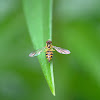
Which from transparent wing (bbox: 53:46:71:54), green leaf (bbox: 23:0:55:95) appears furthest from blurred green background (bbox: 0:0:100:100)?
green leaf (bbox: 23:0:55:95)

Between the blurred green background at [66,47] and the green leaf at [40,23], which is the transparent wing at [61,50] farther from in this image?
the green leaf at [40,23]

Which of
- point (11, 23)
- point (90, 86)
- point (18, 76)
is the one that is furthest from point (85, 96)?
point (11, 23)

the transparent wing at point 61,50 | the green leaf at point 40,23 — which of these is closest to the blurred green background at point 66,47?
the transparent wing at point 61,50

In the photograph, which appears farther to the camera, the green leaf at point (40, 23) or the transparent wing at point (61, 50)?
the transparent wing at point (61, 50)

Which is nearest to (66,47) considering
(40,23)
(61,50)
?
(61,50)

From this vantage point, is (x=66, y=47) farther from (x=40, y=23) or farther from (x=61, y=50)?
(x=40, y=23)
